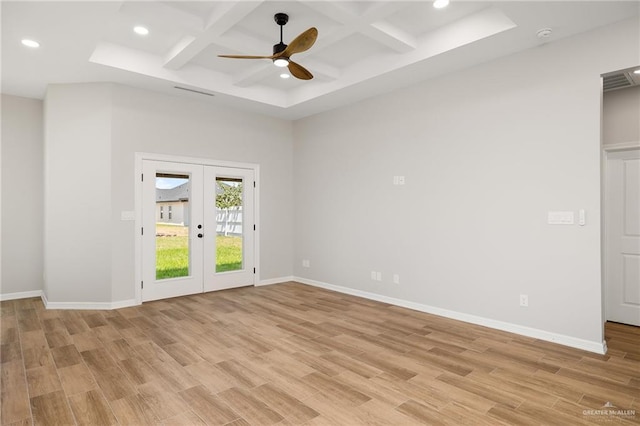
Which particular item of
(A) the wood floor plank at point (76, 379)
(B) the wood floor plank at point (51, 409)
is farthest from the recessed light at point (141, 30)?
(B) the wood floor plank at point (51, 409)

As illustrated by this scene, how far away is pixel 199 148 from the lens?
5809 millimetres

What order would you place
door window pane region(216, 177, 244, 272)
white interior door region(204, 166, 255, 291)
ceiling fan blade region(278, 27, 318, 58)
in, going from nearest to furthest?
ceiling fan blade region(278, 27, 318, 58)
white interior door region(204, 166, 255, 291)
door window pane region(216, 177, 244, 272)

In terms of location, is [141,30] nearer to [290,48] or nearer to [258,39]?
[258,39]

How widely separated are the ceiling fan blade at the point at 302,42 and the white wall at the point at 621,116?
3.66 meters

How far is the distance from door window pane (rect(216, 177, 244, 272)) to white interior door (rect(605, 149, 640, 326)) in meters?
5.37

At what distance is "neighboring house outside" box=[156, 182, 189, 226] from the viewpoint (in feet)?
17.8

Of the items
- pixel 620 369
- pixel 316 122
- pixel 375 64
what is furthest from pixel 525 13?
pixel 316 122

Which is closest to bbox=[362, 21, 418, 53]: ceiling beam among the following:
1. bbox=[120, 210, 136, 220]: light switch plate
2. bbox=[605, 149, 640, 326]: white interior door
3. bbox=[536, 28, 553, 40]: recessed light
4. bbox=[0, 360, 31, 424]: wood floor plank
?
bbox=[536, 28, 553, 40]: recessed light

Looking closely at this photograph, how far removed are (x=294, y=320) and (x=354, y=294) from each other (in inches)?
63.3

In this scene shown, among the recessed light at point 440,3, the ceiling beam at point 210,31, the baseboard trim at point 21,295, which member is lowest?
the baseboard trim at point 21,295

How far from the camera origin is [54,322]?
4.29m

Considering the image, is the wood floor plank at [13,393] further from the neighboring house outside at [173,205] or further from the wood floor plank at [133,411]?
the neighboring house outside at [173,205]

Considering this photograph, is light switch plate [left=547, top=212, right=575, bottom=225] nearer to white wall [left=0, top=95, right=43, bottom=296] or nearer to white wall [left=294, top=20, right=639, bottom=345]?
white wall [left=294, top=20, right=639, bottom=345]

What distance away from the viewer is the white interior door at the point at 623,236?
4.19m
